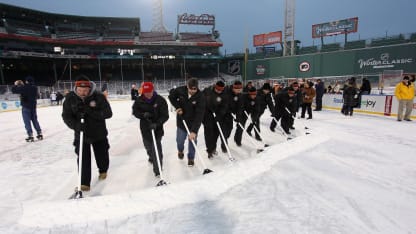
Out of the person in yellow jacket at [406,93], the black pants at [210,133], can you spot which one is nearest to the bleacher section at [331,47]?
the person in yellow jacket at [406,93]

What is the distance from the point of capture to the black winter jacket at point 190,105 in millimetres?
3865

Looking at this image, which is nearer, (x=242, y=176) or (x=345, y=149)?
(x=242, y=176)

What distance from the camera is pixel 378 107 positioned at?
10125mm

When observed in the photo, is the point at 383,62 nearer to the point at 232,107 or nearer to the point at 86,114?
the point at 232,107

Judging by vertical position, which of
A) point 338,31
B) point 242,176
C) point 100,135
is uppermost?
point 338,31

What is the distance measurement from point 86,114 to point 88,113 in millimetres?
55

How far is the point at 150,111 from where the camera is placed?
339cm

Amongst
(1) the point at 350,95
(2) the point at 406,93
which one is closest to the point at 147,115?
(2) the point at 406,93

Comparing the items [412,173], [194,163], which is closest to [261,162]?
[194,163]

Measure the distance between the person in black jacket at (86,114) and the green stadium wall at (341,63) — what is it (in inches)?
1109

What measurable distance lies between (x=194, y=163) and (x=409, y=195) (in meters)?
3.06

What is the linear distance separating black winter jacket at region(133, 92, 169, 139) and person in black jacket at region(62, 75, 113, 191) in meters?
0.43

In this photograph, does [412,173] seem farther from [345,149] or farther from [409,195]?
[345,149]

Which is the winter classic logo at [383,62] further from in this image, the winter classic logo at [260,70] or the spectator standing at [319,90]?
the spectator standing at [319,90]
